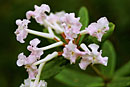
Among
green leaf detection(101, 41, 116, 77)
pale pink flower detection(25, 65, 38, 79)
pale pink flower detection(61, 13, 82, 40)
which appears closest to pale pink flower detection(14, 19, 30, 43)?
pale pink flower detection(25, 65, 38, 79)

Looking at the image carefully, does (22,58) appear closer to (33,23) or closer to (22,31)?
(22,31)

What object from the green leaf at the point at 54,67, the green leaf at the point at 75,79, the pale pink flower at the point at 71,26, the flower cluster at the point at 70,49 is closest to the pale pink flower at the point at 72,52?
the flower cluster at the point at 70,49

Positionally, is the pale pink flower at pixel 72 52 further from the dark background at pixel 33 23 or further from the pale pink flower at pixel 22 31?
the dark background at pixel 33 23

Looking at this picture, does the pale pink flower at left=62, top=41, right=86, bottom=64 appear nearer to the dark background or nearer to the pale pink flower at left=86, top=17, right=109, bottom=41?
the pale pink flower at left=86, top=17, right=109, bottom=41

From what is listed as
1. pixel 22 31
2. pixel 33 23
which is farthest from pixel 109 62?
pixel 33 23

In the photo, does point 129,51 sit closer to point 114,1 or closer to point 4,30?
point 114,1

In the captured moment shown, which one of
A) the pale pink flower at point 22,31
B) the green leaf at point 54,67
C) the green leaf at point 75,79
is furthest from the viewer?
the green leaf at point 75,79

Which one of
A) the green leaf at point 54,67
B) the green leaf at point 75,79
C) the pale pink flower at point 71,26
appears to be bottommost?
the green leaf at point 54,67
